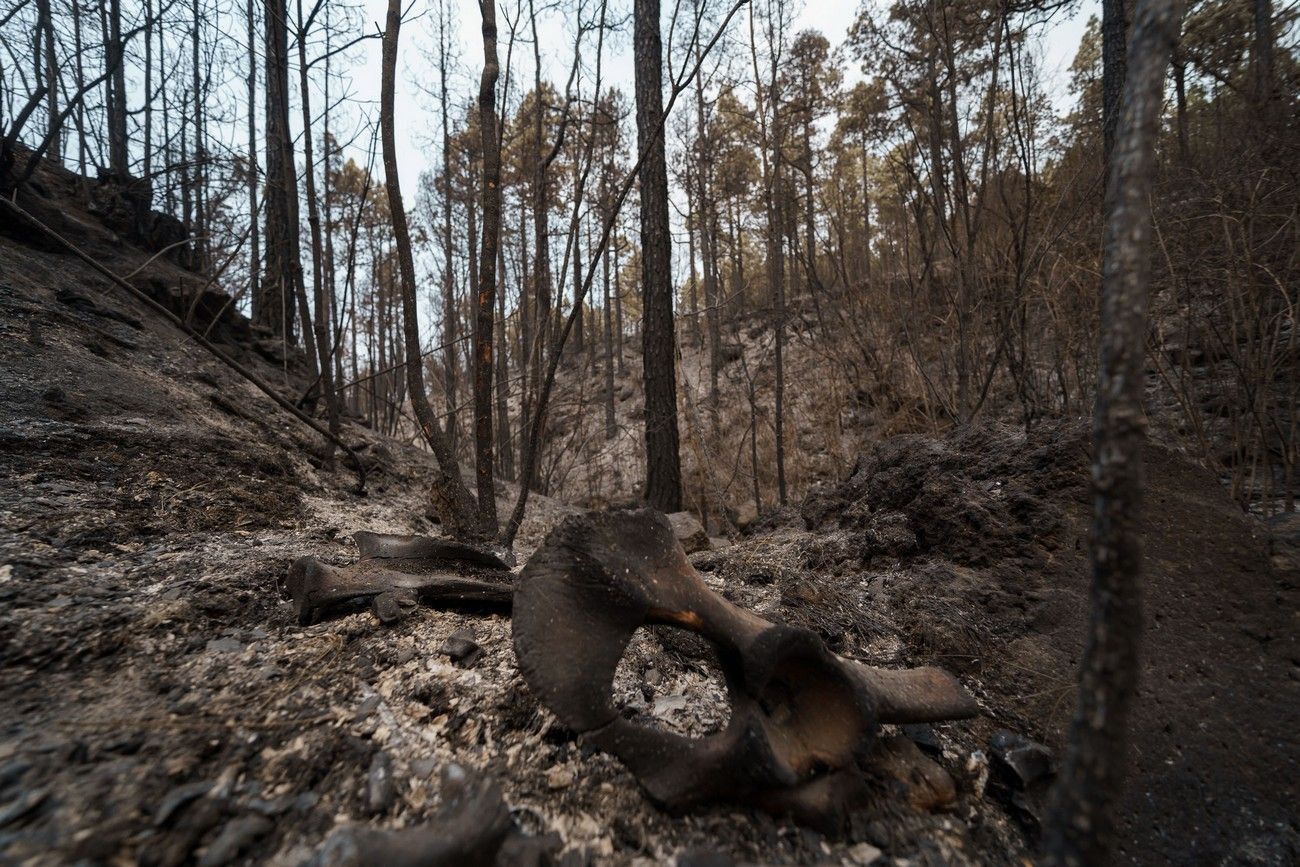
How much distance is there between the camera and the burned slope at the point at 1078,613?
101 cm

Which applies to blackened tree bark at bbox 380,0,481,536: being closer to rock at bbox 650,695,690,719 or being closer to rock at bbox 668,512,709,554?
rock at bbox 668,512,709,554

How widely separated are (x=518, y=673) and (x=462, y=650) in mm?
156

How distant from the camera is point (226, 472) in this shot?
2.24 meters

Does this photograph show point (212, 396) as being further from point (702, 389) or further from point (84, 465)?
point (702, 389)

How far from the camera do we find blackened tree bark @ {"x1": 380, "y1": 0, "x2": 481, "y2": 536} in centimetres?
219

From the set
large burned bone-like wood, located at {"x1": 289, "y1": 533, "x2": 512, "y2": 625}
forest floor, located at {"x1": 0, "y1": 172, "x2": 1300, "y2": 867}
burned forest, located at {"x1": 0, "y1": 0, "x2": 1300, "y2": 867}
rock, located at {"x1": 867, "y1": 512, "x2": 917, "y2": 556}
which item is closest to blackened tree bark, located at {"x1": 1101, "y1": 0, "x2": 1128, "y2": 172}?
burned forest, located at {"x1": 0, "y1": 0, "x2": 1300, "y2": 867}

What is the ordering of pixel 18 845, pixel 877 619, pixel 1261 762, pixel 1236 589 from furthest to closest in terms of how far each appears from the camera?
1. pixel 877 619
2. pixel 1236 589
3. pixel 1261 762
4. pixel 18 845

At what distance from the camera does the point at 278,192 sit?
463 centimetres

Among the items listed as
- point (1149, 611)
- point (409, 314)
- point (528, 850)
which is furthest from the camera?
point (409, 314)

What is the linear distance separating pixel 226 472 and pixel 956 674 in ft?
9.21

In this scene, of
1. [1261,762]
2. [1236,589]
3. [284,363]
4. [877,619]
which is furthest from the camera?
[284,363]

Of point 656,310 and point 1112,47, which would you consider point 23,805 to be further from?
point 1112,47

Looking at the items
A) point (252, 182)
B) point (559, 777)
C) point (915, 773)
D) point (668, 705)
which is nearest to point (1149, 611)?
point (915, 773)

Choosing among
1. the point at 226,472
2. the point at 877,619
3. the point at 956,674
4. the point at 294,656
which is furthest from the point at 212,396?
the point at 956,674
